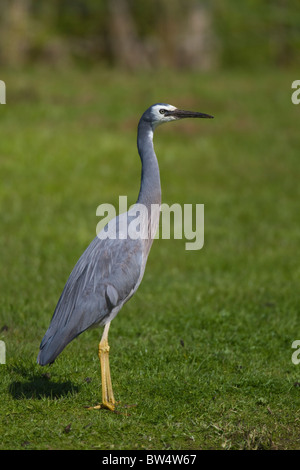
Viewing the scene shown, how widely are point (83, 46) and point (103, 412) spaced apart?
92.4 ft

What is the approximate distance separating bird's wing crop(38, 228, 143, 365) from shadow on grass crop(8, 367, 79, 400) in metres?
0.52

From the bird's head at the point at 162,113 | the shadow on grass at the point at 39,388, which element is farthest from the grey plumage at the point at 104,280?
the shadow on grass at the point at 39,388

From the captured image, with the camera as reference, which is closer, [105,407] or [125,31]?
[105,407]

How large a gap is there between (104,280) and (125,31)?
25.5 meters

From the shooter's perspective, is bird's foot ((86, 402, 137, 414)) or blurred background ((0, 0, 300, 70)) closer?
bird's foot ((86, 402, 137, 414))

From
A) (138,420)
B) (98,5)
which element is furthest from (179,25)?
(138,420)

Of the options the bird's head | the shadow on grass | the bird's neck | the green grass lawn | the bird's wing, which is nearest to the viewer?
the green grass lawn

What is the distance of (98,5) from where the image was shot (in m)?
34.3

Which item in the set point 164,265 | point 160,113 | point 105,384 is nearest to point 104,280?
point 105,384

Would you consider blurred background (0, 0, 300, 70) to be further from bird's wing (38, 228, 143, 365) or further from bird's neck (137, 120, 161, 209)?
bird's wing (38, 228, 143, 365)

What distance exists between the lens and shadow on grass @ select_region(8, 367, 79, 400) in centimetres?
605

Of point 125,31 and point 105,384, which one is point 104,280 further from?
point 125,31

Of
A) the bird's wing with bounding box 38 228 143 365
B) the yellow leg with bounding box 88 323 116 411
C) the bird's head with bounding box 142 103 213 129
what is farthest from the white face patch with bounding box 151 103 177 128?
the yellow leg with bounding box 88 323 116 411

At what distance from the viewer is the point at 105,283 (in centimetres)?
599
